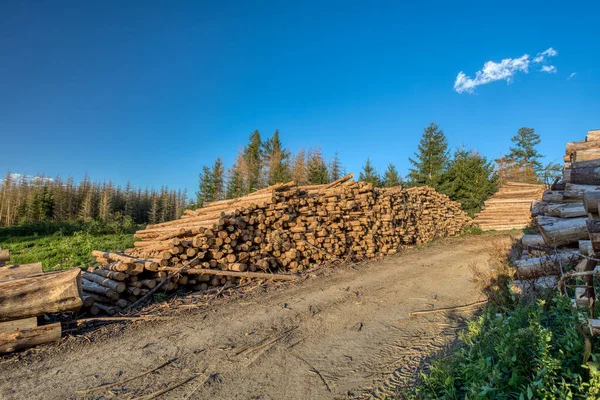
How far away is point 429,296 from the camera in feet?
19.0

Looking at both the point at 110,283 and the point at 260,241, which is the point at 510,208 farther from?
the point at 110,283

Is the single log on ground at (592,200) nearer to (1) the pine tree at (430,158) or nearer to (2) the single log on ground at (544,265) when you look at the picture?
(2) the single log on ground at (544,265)

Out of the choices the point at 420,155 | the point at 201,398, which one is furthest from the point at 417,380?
the point at 420,155

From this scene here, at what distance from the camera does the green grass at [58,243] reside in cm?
1025

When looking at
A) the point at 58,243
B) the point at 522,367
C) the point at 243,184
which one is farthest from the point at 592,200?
the point at 243,184

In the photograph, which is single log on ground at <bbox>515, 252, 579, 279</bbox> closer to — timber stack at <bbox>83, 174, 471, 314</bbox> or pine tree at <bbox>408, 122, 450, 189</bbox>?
timber stack at <bbox>83, 174, 471, 314</bbox>

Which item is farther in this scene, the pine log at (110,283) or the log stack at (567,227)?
the pine log at (110,283)

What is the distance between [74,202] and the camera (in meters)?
28.8

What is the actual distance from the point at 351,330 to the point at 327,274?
3.43 m

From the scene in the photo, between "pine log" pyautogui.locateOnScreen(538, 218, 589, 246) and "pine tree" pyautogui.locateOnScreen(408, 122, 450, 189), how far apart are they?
19.5m

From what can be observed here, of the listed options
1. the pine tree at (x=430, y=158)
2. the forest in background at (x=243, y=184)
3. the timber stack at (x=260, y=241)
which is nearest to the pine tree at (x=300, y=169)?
the forest in background at (x=243, y=184)

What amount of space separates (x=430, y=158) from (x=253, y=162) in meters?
20.7

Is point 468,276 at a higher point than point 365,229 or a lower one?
lower

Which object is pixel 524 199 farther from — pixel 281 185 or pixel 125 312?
pixel 125 312
